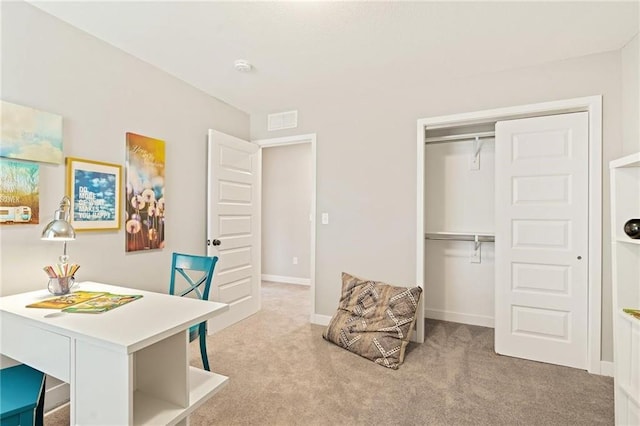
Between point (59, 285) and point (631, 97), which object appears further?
point (631, 97)

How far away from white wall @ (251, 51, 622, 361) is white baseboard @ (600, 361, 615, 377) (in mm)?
41

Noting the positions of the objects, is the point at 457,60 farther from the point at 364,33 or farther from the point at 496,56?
the point at 364,33

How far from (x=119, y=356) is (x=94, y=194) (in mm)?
1629

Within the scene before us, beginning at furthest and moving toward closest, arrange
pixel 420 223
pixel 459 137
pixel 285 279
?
pixel 285 279
pixel 459 137
pixel 420 223

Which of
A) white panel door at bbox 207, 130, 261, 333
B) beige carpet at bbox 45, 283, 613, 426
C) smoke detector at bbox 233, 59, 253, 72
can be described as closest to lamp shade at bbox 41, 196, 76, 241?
beige carpet at bbox 45, 283, 613, 426

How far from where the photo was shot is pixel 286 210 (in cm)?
559

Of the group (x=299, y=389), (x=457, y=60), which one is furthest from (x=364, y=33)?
(x=299, y=389)

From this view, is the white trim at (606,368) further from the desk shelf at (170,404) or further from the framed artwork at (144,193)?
the framed artwork at (144,193)

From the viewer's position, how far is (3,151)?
1.77 m

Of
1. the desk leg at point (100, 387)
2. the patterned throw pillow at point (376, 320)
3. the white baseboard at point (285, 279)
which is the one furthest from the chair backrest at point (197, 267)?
the white baseboard at point (285, 279)

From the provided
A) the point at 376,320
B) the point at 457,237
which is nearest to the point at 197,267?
the point at 376,320

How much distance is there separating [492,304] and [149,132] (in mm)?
3782

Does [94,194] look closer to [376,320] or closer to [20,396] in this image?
[20,396]

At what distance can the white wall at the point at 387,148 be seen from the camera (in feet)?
8.08
